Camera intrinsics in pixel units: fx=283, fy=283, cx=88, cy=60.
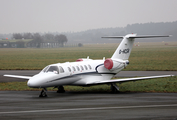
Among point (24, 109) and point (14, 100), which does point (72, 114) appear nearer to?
point (24, 109)

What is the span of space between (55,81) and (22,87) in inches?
265

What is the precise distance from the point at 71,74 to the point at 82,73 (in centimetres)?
125

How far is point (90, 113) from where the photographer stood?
1361cm

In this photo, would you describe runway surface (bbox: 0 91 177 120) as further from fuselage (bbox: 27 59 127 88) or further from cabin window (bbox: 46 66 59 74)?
cabin window (bbox: 46 66 59 74)

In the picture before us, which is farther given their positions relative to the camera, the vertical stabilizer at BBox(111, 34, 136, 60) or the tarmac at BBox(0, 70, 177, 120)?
the vertical stabilizer at BBox(111, 34, 136, 60)

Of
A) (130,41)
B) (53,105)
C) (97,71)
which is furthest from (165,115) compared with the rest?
(130,41)

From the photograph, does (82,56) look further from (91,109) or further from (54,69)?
(91,109)

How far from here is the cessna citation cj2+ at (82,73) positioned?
1914 centimetres

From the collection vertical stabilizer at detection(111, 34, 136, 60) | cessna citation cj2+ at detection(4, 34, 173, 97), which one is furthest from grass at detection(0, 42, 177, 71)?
cessna citation cj2+ at detection(4, 34, 173, 97)

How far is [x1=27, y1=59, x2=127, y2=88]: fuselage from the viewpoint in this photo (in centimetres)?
1886

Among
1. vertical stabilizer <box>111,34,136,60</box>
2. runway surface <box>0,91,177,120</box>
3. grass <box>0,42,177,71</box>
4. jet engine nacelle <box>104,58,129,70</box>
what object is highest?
vertical stabilizer <box>111,34,136,60</box>

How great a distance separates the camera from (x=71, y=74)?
2080 cm

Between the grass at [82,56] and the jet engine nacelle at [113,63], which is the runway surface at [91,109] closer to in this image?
the jet engine nacelle at [113,63]

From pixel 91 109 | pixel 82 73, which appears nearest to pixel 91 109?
pixel 91 109
